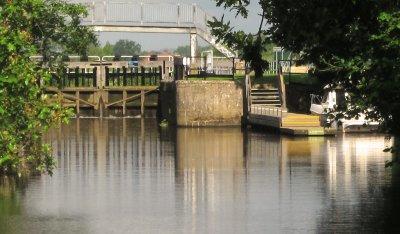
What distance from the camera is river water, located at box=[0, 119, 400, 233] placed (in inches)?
1220

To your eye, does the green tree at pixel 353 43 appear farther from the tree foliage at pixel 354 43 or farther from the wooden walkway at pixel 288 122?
the wooden walkway at pixel 288 122

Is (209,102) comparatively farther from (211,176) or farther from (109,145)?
(211,176)

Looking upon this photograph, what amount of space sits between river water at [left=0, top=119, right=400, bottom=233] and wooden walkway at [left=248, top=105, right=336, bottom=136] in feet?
4.24

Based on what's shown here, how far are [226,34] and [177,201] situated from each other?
571 centimetres

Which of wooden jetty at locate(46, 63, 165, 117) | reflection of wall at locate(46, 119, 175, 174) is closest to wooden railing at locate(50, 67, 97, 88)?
wooden jetty at locate(46, 63, 165, 117)

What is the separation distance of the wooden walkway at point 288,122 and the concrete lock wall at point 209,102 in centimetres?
154

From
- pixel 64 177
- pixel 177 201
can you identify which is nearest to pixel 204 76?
pixel 64 177

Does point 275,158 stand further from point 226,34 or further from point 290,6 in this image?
point 290,6

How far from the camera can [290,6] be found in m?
33.1

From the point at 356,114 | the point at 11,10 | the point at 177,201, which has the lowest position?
the point at 177,201

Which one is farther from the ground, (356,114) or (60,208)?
(356,114)

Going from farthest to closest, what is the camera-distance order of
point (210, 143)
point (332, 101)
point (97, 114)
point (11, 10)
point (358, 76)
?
point (97, 114) < point (332, 101) < point (210, 143) < point (358, 76) < point (11, 10)

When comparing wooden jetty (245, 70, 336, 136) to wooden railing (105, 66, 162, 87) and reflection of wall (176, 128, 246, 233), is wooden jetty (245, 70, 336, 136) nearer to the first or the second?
reflection of wall (176, 128, 246, 233)

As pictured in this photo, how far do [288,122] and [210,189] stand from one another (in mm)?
24721
